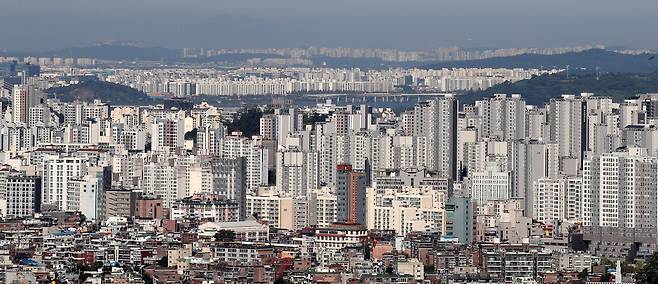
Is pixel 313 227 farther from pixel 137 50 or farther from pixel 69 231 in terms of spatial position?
pixel 137 50

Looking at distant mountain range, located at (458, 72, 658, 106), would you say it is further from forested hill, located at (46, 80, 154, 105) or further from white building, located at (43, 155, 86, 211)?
white building, located at (43, 155, 86, 211)

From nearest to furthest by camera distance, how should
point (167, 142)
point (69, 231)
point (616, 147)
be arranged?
1. point (69, 231)
2. point (616, 147)
3. point (167, 142)

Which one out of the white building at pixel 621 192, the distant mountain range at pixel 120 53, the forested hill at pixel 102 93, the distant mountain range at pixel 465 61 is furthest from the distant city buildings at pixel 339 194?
the distant mountain range at pixel 120 53

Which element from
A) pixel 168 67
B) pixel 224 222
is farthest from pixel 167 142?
pixel 168 67

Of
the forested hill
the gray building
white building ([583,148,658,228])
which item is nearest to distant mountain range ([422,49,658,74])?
the forested hill

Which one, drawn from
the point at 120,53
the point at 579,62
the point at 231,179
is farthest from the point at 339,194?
the point at 120,53

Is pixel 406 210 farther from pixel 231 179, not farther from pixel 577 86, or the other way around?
pixel 577 86
